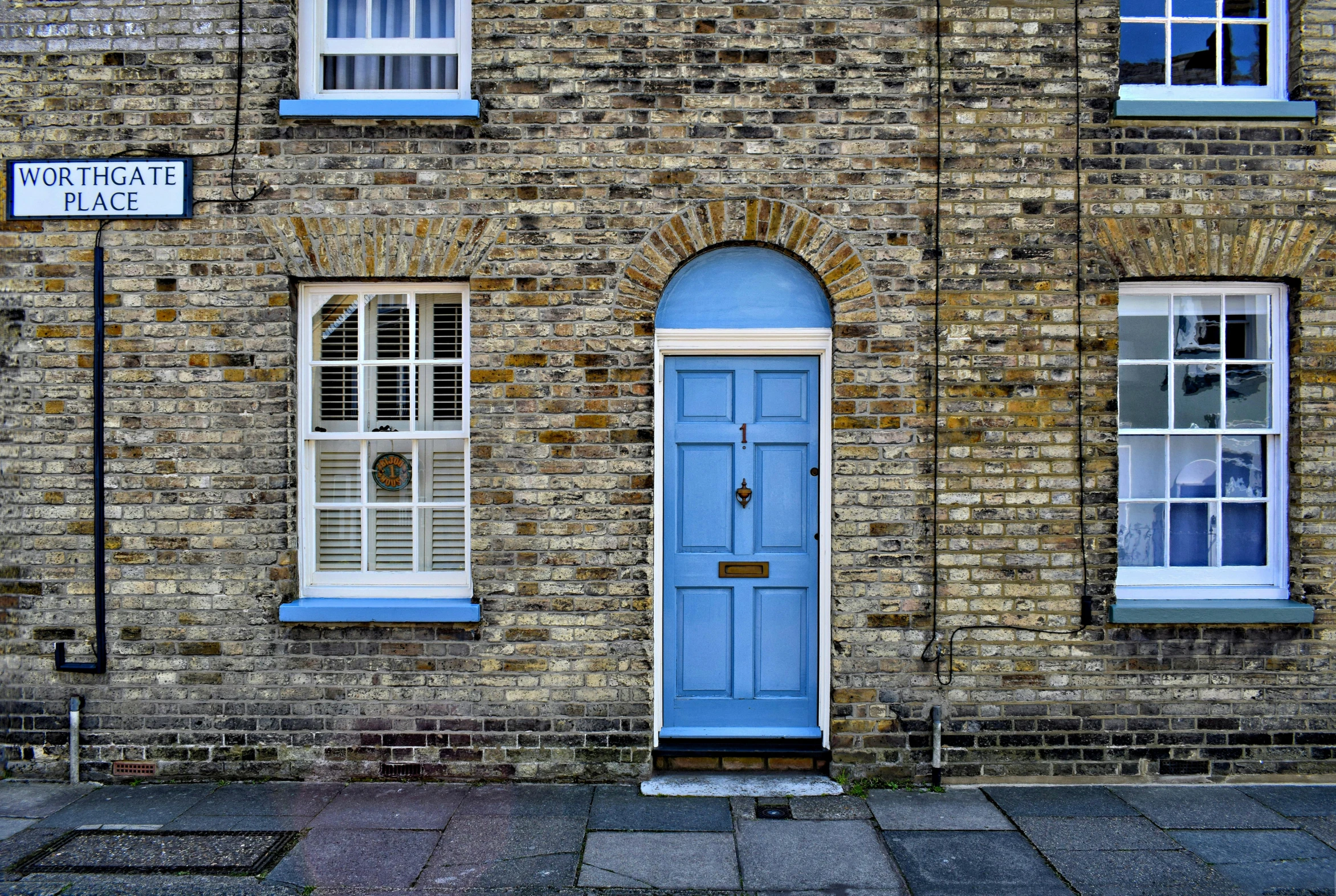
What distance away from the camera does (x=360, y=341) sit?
5180 millimetres

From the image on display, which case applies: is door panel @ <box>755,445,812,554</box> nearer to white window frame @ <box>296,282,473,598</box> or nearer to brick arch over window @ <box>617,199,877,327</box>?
brick arch over window @ <box>617,199,877,327</box>

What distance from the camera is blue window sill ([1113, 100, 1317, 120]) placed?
498 centimetres

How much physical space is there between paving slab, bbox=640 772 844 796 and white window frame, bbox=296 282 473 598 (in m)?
1.54

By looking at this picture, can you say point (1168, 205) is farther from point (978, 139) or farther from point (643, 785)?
point (643, 785)

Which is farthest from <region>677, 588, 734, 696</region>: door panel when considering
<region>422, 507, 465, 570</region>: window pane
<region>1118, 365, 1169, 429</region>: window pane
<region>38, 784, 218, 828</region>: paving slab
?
<region>38, 784, 218, 828</region>: paving slab

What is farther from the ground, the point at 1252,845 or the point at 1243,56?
the point at 1243,56

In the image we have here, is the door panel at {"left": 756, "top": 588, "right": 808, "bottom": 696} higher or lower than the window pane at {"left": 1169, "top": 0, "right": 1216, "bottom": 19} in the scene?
lower

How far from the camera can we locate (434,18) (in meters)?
5.24

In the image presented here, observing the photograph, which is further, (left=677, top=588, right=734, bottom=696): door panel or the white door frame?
(left=677, top=588, right=734, bottom=696): door panel

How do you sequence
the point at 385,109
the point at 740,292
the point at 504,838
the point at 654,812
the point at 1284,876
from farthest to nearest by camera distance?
the point at 740,292
the point at 385,109
the point at 654,812
the point at 504,838
the point at 1284,876

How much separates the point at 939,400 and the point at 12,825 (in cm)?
533

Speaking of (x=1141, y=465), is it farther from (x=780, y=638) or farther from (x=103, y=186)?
(x=103, y=186)

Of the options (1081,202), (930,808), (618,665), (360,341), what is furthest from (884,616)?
(360,341)

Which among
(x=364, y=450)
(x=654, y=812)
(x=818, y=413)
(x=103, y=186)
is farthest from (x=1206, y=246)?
(x=103, y=186)
